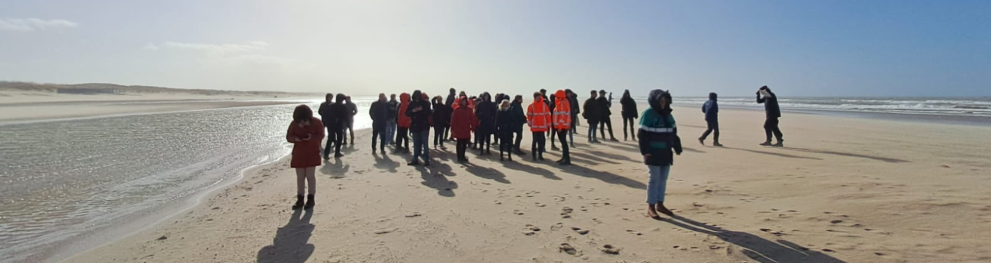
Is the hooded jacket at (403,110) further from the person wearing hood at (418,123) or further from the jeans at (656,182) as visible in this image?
the jeans at (656,182)

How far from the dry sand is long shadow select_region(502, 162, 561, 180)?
0.14 feet

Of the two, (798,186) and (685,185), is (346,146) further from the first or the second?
(798,186)

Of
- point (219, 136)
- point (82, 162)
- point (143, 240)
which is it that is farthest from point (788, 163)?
point (219, 136)

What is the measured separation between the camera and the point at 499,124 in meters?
10.8

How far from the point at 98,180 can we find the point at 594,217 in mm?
8420

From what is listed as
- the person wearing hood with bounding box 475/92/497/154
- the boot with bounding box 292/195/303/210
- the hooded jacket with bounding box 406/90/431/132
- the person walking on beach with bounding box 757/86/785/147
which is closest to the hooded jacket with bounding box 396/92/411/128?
the hooded jacket with bounding box 406/90/431/132

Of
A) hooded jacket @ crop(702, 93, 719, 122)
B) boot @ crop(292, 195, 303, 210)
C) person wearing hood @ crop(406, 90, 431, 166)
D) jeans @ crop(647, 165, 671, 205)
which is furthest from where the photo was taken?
hooded jacket @ crop(702, 93, 719, 122)

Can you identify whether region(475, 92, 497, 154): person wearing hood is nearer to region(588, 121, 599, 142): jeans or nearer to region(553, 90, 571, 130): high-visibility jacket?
region(553, 90, 571, 130): high-visibility jacket

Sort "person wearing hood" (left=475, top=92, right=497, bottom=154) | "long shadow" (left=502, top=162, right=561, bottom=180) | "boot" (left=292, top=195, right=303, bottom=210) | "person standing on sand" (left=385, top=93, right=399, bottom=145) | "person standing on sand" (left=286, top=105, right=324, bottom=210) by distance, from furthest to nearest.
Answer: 1. "person standing on sand" (left=385, top=93, right=399, bottom=145)
2. "person wearing hood" (left=475, top=92, right=497, bottom=154)
3. "long shadow" (left=502, top=162, right=561, bottom=180)
4. "boot" (left=292, top=195, right=303, bottom=210)
5. "person standing on sand" (left=286, top=105, right=324, bottom=210)

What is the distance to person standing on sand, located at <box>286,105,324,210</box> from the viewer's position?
5.98 metres

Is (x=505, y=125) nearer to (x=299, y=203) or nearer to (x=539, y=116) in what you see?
(x=539, y=116)

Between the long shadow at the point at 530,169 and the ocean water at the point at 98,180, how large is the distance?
207 inches

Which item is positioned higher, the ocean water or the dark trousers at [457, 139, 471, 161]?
the dark trousers at [457, 139, 471, 161]

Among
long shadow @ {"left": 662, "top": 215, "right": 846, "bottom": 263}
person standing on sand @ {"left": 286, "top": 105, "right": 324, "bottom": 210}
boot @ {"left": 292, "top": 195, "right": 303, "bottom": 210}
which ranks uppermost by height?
person standing on sand @ {"left": 286, "top": 105, "right": 324, "bottom": 210}
